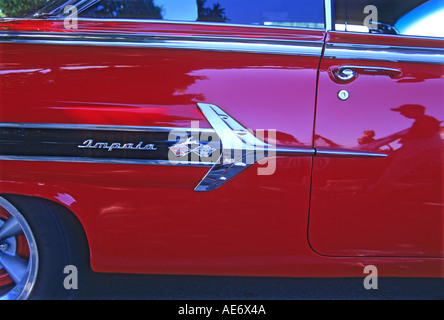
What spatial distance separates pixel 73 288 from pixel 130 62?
105 centimetres

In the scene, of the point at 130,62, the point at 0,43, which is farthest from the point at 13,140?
the point at 130,62

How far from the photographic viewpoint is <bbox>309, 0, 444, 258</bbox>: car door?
1.44 meters

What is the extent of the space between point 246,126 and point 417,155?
73 centimetres

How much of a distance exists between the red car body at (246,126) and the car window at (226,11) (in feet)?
0.72

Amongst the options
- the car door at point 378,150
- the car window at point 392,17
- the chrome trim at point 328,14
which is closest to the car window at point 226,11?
the chrome trim at point 328,14

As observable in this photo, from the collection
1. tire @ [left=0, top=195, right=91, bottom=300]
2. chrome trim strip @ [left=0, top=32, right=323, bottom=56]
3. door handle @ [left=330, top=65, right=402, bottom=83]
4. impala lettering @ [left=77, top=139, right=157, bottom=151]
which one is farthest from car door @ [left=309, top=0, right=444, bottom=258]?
tire @ [left=0, top=195, right=91, bottom=300]

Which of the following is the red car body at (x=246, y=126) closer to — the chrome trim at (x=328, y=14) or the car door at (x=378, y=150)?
the car door at (x=378, y=150)

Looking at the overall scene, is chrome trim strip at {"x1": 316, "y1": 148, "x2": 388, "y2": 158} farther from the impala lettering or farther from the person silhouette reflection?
the impala lettering

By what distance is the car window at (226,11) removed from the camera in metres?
1.68

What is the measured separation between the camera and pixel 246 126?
4.69 feet

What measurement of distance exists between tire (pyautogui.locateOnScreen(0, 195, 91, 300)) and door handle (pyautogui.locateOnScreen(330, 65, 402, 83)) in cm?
130

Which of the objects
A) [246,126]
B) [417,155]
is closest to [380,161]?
[417,155]

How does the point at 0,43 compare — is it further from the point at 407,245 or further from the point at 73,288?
the point at 407,245
